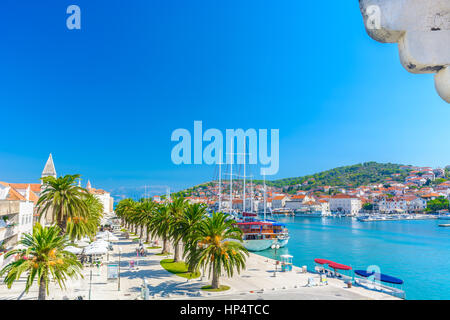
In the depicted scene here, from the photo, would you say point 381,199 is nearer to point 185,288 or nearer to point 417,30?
point 185,288

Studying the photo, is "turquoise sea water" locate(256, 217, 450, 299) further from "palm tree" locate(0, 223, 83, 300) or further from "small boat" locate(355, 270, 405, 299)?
"palm tree" locate(0, 223, 83, 300)

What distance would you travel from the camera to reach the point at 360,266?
3853 cm

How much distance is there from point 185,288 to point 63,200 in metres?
11.5

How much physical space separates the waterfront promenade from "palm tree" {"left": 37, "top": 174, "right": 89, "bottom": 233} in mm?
4621

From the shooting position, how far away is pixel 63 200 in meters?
22.8

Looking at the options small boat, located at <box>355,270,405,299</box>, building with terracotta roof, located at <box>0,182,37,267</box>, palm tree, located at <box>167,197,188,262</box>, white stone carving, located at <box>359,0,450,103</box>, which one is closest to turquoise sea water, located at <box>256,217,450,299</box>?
small boat, located at <box>355,270,405,299</box>

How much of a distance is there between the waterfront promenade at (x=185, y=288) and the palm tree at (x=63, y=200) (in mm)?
4621

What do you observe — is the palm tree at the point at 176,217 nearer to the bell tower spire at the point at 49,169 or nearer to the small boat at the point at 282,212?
the bell tower spire at the point at 49,169

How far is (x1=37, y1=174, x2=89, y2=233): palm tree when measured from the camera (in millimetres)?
22594

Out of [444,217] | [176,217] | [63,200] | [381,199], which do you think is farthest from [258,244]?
[381,199]

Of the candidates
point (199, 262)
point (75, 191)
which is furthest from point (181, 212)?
point (199, 262)

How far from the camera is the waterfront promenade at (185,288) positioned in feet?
56.0

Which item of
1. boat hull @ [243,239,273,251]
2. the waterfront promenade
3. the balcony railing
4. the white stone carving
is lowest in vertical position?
boat hull @ [243,239,273,251]
